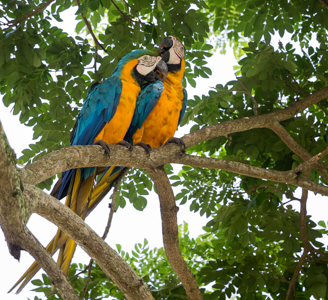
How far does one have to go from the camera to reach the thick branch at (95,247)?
56.5 inches

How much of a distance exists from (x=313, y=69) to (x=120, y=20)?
156 cm

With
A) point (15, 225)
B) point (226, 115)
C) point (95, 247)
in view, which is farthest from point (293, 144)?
point (15, 225)

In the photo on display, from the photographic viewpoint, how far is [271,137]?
2.99m

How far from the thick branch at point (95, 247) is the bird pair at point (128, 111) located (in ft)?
2.32

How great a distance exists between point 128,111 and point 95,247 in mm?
1070

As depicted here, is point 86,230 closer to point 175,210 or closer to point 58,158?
point 58,158

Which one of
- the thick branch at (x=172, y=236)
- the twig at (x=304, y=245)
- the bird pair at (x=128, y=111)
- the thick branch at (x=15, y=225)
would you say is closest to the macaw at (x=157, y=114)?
the bird pair at (x=128, y=111)

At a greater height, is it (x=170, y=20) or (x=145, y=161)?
(x=170, y=20)

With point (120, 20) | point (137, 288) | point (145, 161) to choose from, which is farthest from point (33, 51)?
point (137, 288)

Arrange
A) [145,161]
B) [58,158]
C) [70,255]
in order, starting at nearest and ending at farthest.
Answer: [58,158]
[70,255]
[145,161]

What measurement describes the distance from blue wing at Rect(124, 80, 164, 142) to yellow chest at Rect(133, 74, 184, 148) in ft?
0.16

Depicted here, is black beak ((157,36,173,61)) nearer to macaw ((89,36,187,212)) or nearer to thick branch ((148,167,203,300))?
macaw ((89,36,187,212))

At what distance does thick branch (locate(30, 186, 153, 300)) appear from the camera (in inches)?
56.5

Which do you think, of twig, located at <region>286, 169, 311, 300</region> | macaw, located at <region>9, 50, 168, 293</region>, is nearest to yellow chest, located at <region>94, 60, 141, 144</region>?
macaw, located at <region>9, 50, 168, 293</region>
